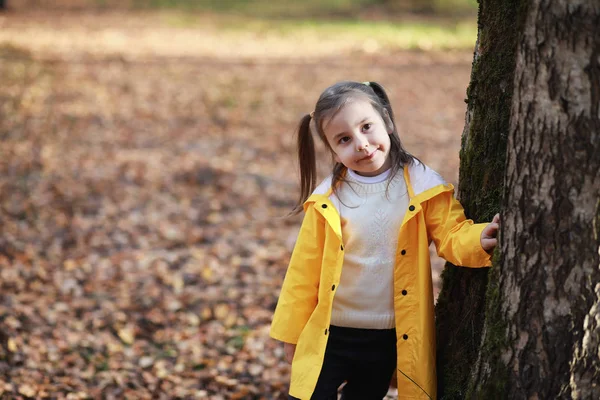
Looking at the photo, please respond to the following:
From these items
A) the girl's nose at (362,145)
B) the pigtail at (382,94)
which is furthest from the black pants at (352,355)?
the pigtail at (382,94)

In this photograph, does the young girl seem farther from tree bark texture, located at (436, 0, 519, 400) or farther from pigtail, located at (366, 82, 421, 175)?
tree bark texture, located at (436, 0, 519, 400)

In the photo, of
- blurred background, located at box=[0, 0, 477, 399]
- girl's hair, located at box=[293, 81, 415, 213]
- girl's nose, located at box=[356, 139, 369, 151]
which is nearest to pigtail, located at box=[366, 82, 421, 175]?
girl's hair, located at box=[293, 81, 415, 213]

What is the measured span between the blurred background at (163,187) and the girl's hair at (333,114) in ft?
4.75

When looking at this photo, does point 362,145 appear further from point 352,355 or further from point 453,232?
point 352,355

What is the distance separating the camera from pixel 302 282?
2.88 meters

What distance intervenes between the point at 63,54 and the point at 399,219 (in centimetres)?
1465

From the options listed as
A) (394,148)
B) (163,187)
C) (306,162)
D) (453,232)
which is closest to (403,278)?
(453,232)

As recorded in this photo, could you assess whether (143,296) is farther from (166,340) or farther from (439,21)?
(439,21)

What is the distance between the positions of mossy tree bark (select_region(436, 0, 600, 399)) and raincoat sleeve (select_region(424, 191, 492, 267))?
0.42 feet

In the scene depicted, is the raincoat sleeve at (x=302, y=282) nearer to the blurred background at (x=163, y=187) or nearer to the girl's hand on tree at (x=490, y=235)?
the girl's hand on tree at (x=490, y=235)

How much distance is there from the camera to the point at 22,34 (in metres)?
18.3

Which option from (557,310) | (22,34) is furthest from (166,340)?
(22,34)

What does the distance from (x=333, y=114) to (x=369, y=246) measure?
1.80 feet

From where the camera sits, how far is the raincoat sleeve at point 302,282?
9.37 feet
